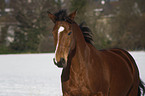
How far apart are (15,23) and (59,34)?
3240 centimetres

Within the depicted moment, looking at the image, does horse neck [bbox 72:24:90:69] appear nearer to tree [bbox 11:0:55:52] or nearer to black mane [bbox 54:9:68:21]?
black mane [bbox 54:9:68:21]

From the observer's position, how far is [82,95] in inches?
120

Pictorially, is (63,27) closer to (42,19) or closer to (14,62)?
(14,62)

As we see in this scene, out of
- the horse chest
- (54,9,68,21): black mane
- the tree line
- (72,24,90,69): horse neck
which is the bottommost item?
the tree line

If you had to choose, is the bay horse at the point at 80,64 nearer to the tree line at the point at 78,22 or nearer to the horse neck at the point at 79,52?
the horse neck at the point at 79,52

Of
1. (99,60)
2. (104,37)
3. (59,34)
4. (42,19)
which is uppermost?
(59,34)

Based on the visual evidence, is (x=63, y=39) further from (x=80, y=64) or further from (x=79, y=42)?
(x=80, y=64)

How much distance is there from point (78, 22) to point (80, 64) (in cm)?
2631

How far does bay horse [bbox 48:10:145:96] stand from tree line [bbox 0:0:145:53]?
23.3 m

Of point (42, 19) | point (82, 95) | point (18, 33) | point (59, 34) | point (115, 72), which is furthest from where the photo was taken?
point (42, 19)

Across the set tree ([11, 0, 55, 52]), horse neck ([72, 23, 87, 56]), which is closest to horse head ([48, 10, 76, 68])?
horse neck ([72, 23, 87, 56])

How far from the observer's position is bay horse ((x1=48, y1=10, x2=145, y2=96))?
2809 millimetres

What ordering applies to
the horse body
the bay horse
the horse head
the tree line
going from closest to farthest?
the horse head < the bay horse < the horse body < the tree line

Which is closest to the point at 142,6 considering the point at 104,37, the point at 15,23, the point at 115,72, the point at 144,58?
the point at 104,37
